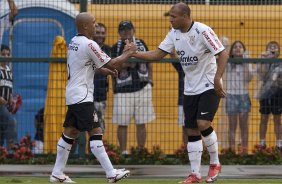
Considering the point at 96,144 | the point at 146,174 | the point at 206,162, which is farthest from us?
the point at 206,162

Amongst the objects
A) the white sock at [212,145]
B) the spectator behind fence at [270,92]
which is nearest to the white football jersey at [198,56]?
the white sock at [212,145]

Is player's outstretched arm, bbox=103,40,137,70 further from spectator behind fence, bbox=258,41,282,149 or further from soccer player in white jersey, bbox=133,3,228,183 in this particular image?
spectator behind fence, bbox=258,41,282,149

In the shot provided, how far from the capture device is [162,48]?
12.0 m

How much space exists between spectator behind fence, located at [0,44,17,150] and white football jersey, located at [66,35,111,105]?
359 centimetres

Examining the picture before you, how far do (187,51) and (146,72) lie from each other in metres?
3.70

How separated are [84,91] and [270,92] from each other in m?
4.62

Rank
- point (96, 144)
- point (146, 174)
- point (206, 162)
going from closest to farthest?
point (96, 144) → point (146, 174) → point (206, 162)

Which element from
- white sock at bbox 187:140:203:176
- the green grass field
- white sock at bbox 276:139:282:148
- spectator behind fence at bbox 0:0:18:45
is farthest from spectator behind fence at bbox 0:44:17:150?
white sock at bbox 187:140:203:176

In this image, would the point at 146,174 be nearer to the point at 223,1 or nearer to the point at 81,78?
the point at 81,78

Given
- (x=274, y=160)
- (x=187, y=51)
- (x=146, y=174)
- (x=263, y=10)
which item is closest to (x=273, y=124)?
(x=274, y=160)

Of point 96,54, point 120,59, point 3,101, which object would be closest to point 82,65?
point 96,54

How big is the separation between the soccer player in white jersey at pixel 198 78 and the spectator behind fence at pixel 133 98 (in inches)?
139

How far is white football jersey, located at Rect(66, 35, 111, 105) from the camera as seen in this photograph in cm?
1139

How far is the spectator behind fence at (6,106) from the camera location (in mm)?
15070
